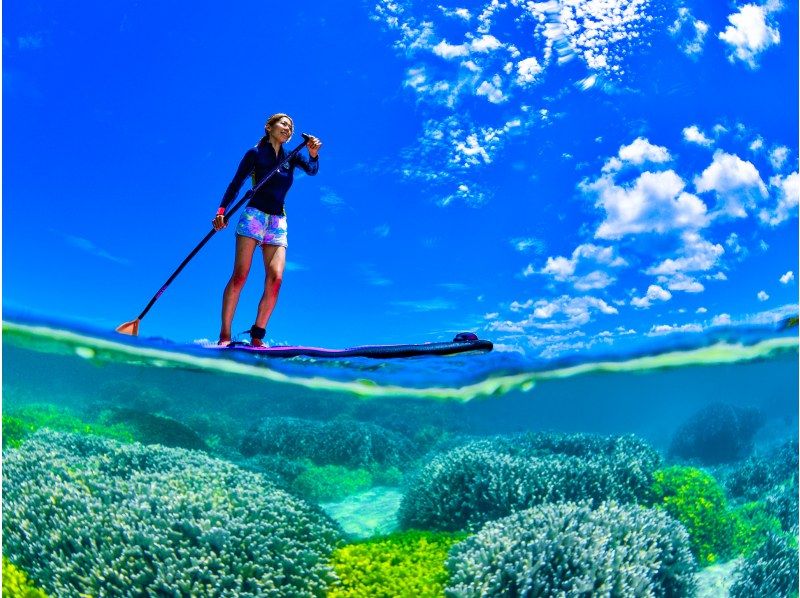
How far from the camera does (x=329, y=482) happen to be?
4039 millimetres

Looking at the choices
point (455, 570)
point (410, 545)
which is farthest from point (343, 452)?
point (455, 570)

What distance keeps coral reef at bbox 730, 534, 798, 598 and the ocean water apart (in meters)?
0.03

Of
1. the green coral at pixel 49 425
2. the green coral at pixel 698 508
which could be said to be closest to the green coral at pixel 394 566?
the green coral at pixel 698 508

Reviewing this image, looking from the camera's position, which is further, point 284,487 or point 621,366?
point 621,366

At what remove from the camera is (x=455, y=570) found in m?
3.28

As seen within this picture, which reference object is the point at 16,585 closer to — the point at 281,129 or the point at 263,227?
the point at 263,227

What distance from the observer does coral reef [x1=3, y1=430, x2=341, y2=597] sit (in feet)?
10.2

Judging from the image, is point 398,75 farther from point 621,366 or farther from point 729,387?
point 729,387

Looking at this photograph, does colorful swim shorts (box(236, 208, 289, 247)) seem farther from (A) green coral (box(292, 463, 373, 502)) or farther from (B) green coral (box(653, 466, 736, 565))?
(B) green coral (box(653, 466, 736, 565))

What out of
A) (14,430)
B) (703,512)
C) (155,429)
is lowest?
(703,512)

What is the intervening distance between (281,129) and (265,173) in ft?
1.51

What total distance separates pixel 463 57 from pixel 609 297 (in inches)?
223

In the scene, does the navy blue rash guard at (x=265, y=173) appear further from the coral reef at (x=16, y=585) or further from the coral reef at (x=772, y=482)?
the coral reef at (x=772, y=482)

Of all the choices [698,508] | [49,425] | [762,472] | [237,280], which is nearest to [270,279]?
[237,280]
